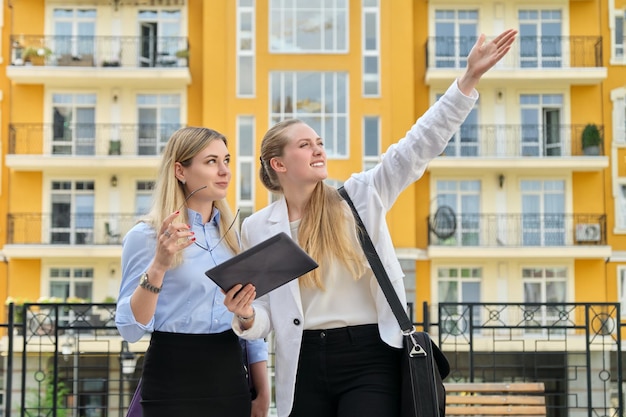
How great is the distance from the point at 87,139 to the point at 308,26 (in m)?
7.71

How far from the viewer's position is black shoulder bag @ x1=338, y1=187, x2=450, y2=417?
140 inches

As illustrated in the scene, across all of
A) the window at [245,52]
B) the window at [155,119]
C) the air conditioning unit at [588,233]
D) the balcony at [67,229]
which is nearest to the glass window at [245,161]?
the window at [245,52]

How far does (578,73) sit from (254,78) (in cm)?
997

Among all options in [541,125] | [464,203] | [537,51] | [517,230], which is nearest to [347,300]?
[517,230]

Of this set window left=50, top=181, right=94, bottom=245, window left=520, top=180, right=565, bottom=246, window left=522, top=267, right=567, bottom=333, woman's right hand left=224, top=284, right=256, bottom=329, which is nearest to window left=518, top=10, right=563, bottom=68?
window left=520, top=180, right=565, bottom=246

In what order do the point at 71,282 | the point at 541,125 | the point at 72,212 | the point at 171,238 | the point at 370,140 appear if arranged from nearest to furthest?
the point at 171,238, the point at 71,282, the point at 370,140, the point at 72,212, the point at 541,125

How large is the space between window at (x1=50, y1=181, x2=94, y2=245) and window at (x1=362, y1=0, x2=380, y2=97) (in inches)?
361

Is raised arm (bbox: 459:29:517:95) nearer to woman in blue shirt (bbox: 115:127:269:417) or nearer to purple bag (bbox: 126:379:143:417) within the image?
woman in blue shirt (bbox: 115:127:269:417)

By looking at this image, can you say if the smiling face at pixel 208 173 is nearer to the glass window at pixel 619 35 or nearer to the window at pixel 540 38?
the window at pixel 540 38

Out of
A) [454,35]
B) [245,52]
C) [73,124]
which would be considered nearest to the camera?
[245,52]

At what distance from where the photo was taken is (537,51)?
28.7 metres

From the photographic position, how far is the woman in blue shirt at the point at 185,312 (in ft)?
12.0

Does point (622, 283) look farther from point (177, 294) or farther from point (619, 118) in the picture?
point (177, 294)

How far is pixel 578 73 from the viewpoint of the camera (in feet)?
91.2
